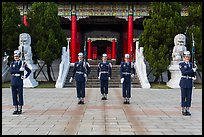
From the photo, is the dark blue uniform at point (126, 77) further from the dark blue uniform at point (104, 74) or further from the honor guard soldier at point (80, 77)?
the honor guard soldier at point (80, 77)

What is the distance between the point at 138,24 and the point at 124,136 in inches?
803

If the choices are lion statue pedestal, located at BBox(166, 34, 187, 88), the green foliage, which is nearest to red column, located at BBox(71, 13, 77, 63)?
the green foliage

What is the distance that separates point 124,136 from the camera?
4.75 m

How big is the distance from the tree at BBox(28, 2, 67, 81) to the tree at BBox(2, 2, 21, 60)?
88cm

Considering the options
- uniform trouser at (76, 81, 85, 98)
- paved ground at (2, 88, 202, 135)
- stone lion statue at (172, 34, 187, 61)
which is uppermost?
stone lion statue at (172, 34, 187, 61)

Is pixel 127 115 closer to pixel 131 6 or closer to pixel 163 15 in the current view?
pixel 163 15

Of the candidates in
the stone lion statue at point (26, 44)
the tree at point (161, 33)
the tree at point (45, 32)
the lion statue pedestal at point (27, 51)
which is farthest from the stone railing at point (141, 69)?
the stone lion statue at point (26, 44)

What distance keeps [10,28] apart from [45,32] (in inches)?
70.1

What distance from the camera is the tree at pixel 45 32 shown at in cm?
1543

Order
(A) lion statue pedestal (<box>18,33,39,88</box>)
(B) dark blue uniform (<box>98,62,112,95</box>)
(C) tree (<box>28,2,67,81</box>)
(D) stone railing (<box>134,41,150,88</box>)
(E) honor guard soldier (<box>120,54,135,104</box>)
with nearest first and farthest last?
(E) honor guard soldier (<box>120,54,135,104</box>) < (B) dark blue uniform (<box>98,62,112,95</box>) < (A) lion statue pedestal (<box>18,33,39,88</box>) < (D) stone railing (<box>134,41,150,88</box>) < (C) tree (<box>28,2,67,81</box>)

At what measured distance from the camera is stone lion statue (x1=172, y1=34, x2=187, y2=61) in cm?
1427

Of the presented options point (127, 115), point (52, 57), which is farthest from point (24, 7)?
point (127, 115)

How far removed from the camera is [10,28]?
1516cm

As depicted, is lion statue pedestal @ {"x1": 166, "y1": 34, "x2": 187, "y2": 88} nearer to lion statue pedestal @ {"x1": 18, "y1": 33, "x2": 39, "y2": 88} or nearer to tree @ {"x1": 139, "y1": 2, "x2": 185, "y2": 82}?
tree @ {"x1": 139, "y1": 2, "x2": 185, "y2": 82}
